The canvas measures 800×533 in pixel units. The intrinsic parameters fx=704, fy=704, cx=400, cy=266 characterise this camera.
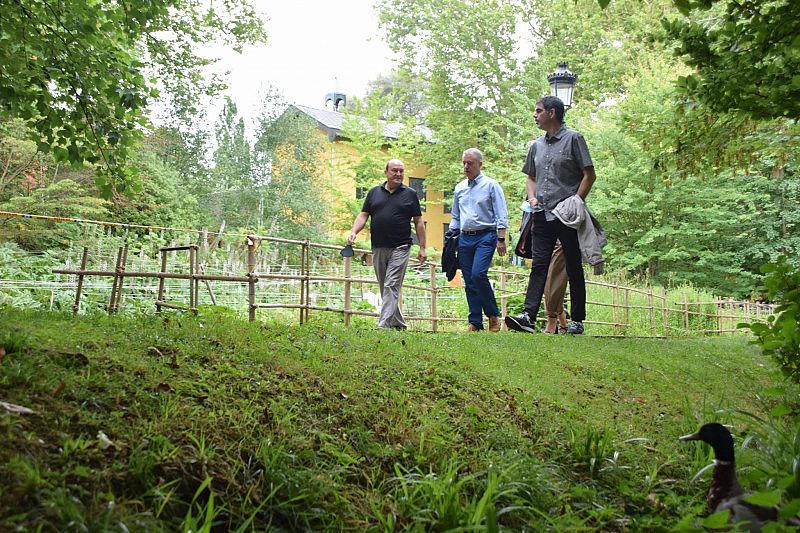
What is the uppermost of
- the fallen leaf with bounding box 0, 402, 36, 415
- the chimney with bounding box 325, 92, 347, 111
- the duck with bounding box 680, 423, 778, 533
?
the chimney with bounding box 325, 92, 347, 111

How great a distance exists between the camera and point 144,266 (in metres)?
12.7

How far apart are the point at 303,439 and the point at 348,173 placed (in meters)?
28.3

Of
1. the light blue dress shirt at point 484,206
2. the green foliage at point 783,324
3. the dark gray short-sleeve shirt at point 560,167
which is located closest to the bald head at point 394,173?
the light blue dress shirt at point 484,206

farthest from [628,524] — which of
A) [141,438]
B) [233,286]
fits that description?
[233,286]

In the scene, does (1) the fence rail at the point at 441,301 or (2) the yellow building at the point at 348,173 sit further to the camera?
(2) the yellow building at the point at 348,173

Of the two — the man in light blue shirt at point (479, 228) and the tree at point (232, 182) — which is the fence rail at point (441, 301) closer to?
the man in light blue shirt at point (479, 228)

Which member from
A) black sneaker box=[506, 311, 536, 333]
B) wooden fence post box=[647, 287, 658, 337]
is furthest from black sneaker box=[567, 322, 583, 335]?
wooden fence post box=[647, 287, 658, 337]

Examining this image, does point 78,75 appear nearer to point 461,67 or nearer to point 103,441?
point 103,441

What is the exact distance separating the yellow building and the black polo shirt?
720 inches

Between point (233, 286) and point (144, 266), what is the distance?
5.26 ft

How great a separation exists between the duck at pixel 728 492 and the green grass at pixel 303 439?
0.18 meters

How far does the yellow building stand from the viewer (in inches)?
1140

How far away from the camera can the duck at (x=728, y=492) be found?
2453 millimetres

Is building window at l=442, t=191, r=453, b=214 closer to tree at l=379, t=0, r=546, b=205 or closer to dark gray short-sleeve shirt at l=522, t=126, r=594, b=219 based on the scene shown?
tree at l=379, t=0, r=546, b=205
